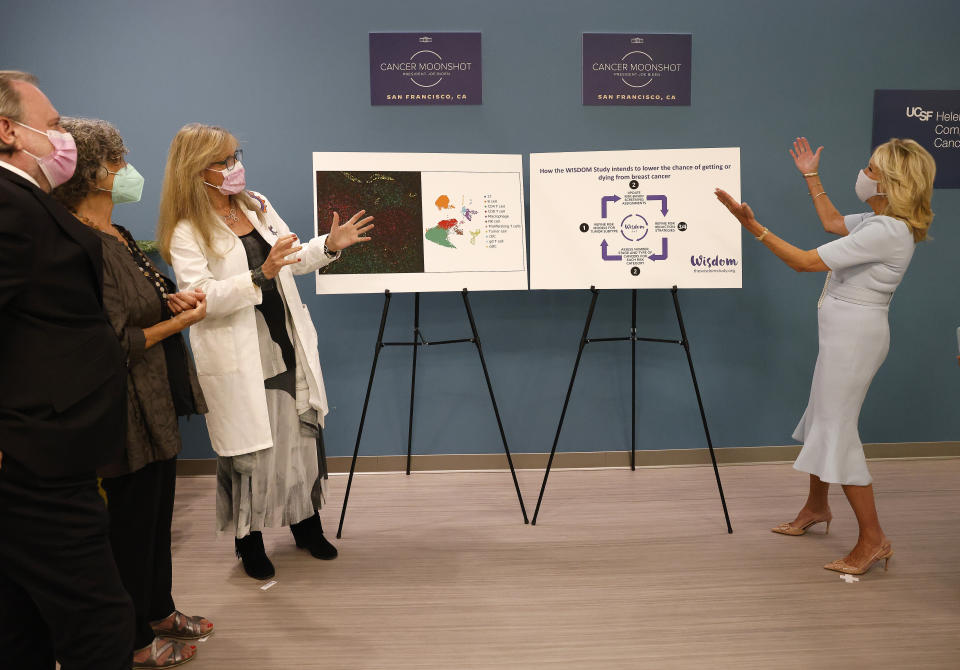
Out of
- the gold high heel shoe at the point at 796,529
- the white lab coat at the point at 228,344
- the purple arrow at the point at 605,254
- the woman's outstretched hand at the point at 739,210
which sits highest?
the woman's outstretched hand at the point at 739,210

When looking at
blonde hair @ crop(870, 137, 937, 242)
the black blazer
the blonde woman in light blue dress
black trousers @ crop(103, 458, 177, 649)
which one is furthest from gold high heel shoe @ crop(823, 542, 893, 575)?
the black blazer

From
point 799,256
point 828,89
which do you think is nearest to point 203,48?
point 799,256

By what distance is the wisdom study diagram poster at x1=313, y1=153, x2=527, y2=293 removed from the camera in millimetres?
3230

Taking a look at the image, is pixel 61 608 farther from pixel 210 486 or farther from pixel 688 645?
pixel 210 486

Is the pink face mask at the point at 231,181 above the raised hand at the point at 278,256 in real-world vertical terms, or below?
above

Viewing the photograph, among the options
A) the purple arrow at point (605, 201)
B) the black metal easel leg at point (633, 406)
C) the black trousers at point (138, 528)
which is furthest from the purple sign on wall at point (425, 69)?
the black trousers at point (138, 528)

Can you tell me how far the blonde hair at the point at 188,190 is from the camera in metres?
2.41

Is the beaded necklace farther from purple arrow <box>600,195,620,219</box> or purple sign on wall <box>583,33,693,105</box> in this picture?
purple sign on wall <box>583,33,693,105</box>

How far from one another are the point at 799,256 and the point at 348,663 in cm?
229

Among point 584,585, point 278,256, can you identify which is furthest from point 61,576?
point 584,585

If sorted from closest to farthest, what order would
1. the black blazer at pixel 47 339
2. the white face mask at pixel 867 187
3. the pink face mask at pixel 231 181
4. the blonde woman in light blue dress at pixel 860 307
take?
the black blazer at pixel 47 339 < the pink face mask at pixel 231 181 < the blonde woman in light blue dress at pixel 860 307 < the white face mask at pixel 867 187

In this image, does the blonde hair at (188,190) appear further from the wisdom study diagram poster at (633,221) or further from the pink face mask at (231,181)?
the wisdom study diagram poster at (633,221)

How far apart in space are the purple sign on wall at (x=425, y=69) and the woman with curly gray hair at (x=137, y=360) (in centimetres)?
202

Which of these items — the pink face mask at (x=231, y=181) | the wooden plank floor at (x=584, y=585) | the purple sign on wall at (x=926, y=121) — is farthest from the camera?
the purple sign on wall at (x=926, y=121)
